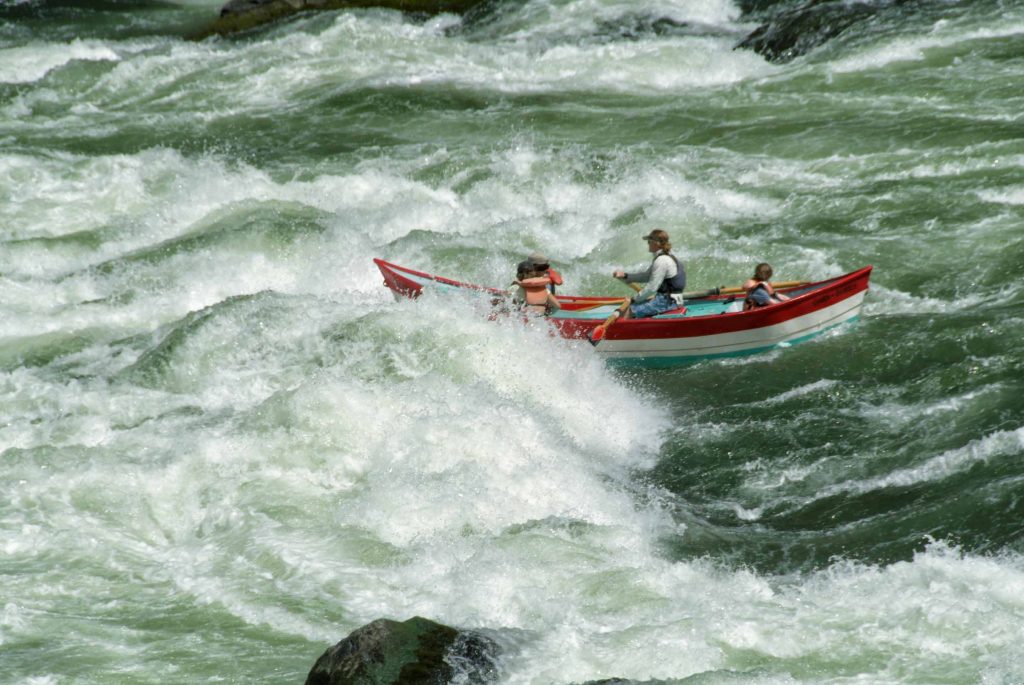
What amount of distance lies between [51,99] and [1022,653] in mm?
16803

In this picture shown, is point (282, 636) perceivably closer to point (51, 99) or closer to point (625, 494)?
point (625, 494)

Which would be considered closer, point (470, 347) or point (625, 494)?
point (625, 494)

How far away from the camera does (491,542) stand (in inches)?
303

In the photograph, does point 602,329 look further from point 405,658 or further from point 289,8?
point 289,8

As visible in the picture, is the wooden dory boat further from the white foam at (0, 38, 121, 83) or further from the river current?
the white foam at (0, 38, 121, 83)

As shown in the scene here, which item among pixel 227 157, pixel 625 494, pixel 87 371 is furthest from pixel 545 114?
pixel 625 494

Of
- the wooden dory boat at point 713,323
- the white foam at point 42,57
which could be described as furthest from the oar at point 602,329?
the white foam at point 42,57

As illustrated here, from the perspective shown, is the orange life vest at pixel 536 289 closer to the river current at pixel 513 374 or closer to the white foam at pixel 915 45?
the river current at pixel 513 374

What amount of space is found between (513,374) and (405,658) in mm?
5211

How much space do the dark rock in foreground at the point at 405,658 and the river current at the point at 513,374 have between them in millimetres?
268

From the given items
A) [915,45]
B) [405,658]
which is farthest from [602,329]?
[915,45]

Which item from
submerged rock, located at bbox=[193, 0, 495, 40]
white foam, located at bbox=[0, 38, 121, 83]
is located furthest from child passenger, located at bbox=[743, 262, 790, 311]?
white foam, located at bbox=[0, 38, 121, 83]

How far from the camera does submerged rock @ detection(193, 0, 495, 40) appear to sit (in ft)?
73.8

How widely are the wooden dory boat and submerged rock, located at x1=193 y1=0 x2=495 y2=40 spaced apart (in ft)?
40.5
